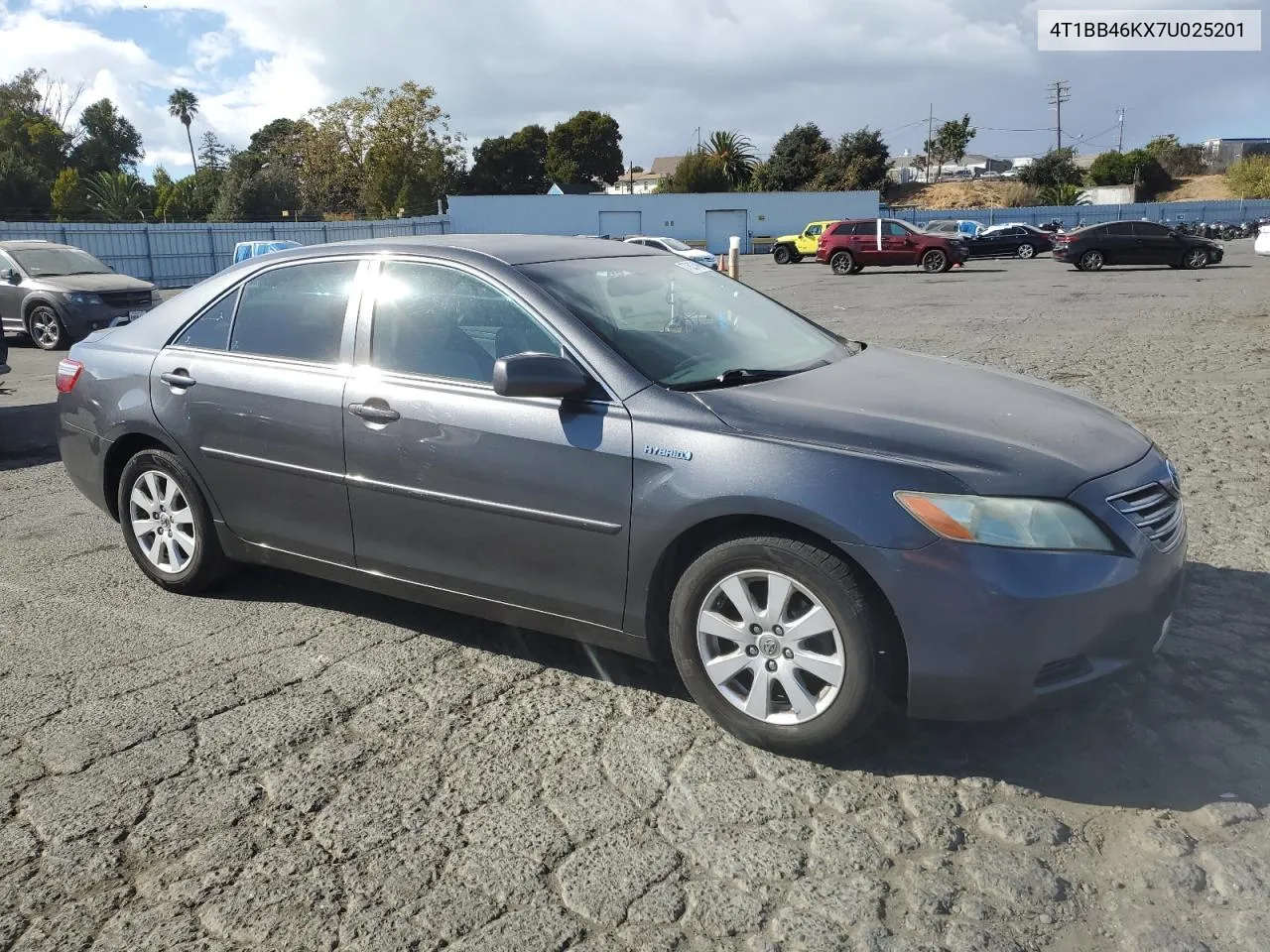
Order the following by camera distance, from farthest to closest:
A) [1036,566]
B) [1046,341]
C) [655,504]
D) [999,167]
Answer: [999,167], [1046,341], [655,504], [1036,566]

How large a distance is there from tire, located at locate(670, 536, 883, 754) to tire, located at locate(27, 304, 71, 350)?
48.6 feet

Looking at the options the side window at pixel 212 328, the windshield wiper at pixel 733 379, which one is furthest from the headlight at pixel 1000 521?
the side window at pixel 212 328

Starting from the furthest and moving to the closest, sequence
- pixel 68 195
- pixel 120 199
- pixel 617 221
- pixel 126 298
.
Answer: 1. pixel 68 195
2. pixel 617 221
3. pixel 120 199
4. pixel 126 298

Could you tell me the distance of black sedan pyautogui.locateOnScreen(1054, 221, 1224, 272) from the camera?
29906mm

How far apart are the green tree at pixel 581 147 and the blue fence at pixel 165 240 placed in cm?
6089

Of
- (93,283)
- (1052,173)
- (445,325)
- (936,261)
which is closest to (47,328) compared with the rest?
(93,283)

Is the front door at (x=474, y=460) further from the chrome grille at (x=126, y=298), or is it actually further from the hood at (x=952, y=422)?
the chrome grille at (x=126, y=298)

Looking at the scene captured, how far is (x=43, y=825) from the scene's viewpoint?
3.00 meters

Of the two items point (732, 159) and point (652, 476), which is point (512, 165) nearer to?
point (732, 159)

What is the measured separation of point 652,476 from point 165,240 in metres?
32.1

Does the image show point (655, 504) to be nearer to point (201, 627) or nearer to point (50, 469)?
point (201, 627)

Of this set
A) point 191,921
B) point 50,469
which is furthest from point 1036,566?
point 50,469

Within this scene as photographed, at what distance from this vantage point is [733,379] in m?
3.69

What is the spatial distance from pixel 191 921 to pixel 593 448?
1779 mm
